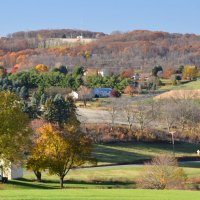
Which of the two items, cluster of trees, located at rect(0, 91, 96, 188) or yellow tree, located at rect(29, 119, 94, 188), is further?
yellow tree, located at rect(29, 119, 94, 188)

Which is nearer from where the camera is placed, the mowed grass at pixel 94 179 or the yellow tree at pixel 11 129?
the yellow tree at pixel 11 129

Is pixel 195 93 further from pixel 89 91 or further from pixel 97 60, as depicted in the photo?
pixel 97 60

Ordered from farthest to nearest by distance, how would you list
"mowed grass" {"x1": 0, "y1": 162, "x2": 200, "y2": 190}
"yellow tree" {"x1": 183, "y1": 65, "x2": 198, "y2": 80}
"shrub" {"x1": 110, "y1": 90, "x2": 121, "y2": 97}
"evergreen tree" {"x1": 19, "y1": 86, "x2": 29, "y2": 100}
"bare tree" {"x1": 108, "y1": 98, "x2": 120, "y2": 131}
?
"yellow tree" {"x1": 183, "y1": 65, "x2": 198, "y2": 80} → "shrub" {"x1": 110, "y1": 90, "x2": 121, "y2": 97} → "evergreen tree" {"x1": 19, "y1": 86, "x2": 29, "y2": 100} → "bare tree" {"x1": 108, "y1": 98, "x2": 120, "y2": 131} → "mowed grass" {"x1": 0, "y1": 162, "x2": 200, "y2": 190}

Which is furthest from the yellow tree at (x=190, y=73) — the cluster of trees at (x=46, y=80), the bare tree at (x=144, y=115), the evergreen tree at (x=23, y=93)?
the bare tree at (x=144, y=115)

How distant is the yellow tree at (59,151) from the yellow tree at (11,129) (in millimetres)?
3582

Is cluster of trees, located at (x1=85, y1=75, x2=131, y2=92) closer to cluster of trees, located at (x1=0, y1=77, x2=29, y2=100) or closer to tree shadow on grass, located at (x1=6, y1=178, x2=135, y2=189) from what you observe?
cluster of trees, located at (x1=0, y1=77, x2=29, y2=100)

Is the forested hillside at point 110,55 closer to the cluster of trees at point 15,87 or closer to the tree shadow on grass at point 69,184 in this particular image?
the cluster of trees at point 15,87

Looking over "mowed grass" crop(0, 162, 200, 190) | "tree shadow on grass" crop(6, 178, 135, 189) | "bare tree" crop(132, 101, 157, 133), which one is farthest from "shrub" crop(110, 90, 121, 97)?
"tree shadow on grass" crop(6, 178, 135, 189)

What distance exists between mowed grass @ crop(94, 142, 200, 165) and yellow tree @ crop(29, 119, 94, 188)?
1004 centimetres

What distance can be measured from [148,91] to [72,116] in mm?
37194

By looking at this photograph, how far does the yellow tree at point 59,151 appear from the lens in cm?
3350

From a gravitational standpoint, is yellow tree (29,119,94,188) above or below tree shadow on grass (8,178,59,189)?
above

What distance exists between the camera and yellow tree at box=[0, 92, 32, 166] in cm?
2945

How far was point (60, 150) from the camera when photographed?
33.7 meters
